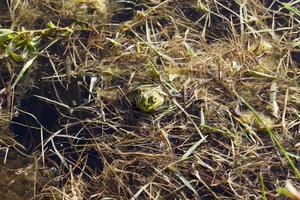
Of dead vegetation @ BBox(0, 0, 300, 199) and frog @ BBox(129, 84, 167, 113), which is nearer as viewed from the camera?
dead vegetation @ BBox(0, 0, 300, 199)

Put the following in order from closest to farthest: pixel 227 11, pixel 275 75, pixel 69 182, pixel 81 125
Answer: pixel 69 182 < pixel 81 125 < pixel 275 75 < pixel 227 11

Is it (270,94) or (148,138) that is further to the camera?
(270,94)

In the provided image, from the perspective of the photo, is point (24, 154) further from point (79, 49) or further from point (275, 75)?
point (275, 75)

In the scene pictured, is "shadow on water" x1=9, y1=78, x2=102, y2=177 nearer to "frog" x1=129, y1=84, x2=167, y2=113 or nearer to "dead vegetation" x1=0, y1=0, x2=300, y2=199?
"dead vegetation" x1=0, y1=0, x2=300, y2=199

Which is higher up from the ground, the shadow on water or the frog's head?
the frog's head

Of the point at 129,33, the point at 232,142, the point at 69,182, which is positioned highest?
the point at 129,33

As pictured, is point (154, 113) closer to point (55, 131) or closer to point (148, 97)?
point (148, 97)

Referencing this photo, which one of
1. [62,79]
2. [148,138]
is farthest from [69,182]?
[62,79]

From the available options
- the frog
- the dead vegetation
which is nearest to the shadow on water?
the dead vegetation

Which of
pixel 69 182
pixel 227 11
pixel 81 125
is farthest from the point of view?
pixel 227 11
